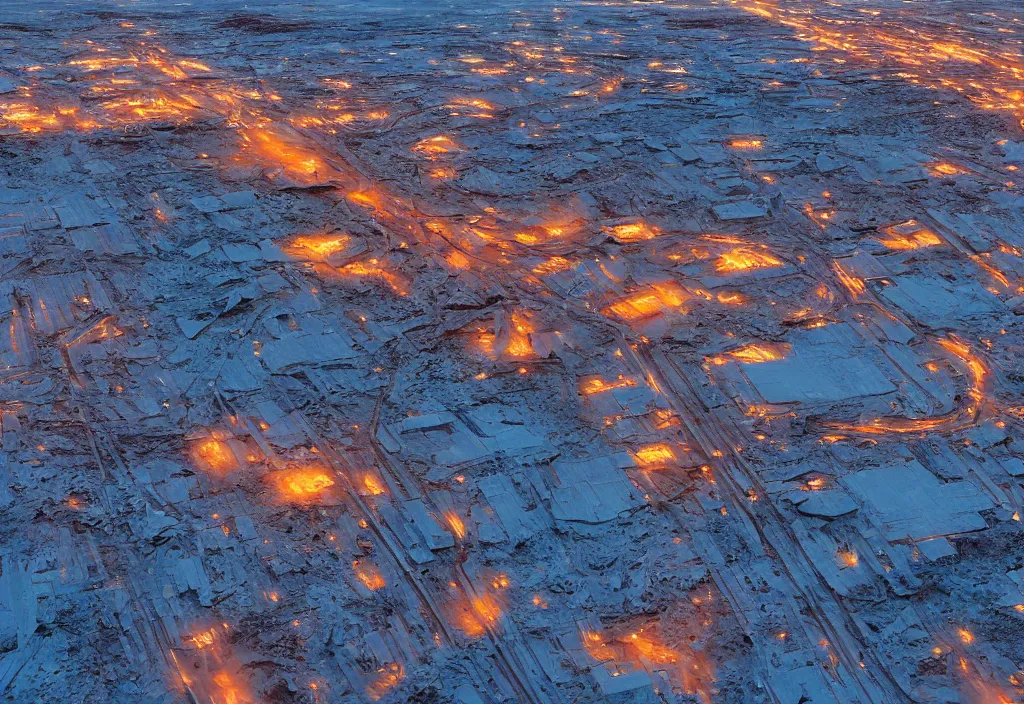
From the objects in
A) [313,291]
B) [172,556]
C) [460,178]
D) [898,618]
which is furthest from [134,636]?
[460,178]

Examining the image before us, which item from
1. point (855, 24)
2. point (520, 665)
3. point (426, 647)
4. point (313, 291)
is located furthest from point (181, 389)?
point (855, 24)

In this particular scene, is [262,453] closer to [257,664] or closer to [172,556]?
[172,556]

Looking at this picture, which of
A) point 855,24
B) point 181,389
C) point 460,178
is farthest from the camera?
point 855,24

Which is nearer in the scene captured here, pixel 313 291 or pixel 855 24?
pixel 313 291

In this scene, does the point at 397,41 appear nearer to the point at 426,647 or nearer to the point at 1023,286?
the point at 1023,286

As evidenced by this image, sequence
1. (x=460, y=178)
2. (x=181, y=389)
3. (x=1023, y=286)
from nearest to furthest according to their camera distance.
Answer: (x=181, y=389) → (x=1023, y=286) → (x=460, y=178)

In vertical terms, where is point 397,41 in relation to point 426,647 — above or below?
above
